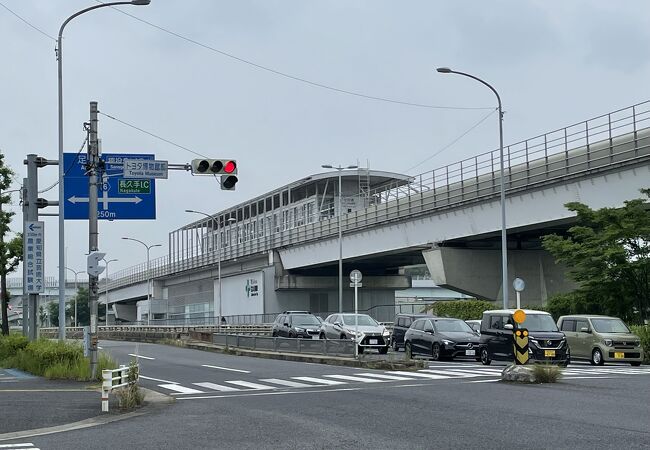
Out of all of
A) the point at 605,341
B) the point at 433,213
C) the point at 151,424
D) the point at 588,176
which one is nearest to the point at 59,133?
the point at 151,424

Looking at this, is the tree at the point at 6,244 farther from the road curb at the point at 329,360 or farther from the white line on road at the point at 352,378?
the white line on road at the point at 352,378

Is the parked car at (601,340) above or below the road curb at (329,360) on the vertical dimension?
above

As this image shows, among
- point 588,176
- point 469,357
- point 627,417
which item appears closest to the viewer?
point 627,417

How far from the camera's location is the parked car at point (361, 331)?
34312 millimetres

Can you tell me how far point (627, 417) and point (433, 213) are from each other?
35107 millimetres

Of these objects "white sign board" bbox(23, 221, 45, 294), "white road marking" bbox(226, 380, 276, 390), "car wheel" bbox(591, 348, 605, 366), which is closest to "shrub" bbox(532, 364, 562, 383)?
"white road marking" bbox(226, 380, 276, 390)

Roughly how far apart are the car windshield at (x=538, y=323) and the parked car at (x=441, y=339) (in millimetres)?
3663

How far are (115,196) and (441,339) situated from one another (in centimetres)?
1222

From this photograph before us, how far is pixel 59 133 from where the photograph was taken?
2752 cm

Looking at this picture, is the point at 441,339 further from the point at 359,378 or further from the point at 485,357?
the point at 359,378

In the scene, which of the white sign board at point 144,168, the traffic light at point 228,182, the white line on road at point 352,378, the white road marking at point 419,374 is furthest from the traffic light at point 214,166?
the white road marking at point 419,374

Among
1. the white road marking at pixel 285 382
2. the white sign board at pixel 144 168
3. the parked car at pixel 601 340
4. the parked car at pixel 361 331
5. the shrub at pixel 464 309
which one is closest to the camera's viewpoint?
the white road marking at pixel 285 382

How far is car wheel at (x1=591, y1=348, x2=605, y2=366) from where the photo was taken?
2843 cm

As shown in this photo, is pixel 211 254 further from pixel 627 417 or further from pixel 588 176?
pixel 627 417
